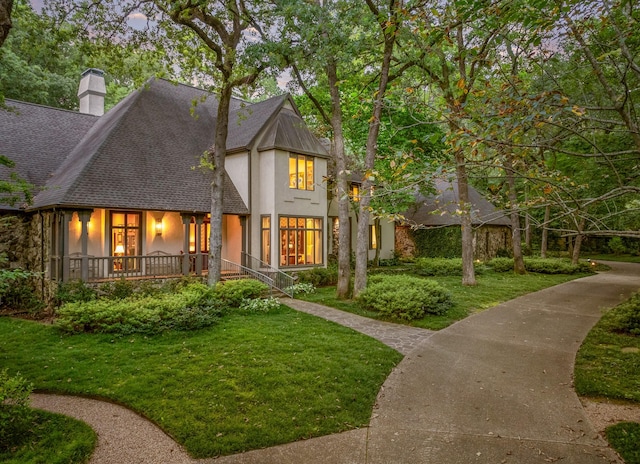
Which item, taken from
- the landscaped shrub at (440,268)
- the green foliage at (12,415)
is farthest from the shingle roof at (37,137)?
the landscaped shrub at (440,268)

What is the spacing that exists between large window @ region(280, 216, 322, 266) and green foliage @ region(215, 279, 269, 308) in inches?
136

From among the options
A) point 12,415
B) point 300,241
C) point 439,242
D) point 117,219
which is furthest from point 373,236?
point 12,415

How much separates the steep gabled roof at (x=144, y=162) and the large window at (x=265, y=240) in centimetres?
102

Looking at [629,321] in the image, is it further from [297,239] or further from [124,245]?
[124,245]

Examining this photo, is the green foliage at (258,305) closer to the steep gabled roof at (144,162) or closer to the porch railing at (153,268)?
the porch railing at (153,268)

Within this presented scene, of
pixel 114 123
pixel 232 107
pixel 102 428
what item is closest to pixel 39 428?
pixel 102 428

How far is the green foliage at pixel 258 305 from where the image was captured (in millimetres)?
11133

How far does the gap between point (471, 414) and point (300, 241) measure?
1216 cm

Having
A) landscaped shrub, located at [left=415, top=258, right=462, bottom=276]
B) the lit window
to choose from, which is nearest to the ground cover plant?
landscaped shrub, located at [left=415, top=258, right=462, bottom=276]

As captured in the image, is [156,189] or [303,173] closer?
[156,189]

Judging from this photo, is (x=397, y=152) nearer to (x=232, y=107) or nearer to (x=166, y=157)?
(x=166, y=157)

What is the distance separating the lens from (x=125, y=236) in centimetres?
1442

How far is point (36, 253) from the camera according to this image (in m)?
13.1

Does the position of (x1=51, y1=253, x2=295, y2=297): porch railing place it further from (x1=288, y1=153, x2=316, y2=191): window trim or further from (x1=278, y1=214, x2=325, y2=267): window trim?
(x1=288, y1=153, x2=316, y2=191): window trim
